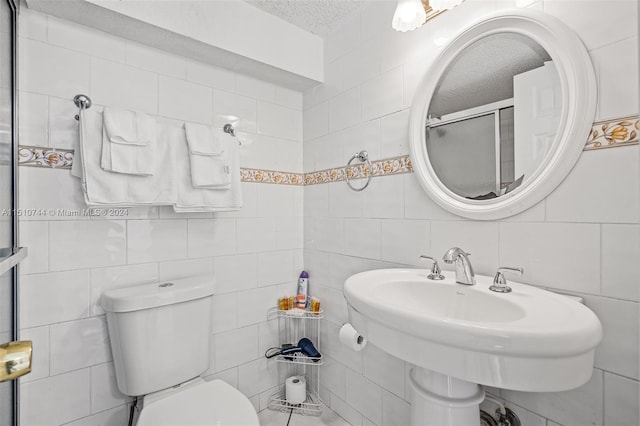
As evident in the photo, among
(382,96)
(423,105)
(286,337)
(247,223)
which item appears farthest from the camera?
(286,337)

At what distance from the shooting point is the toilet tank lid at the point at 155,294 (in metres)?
1.17

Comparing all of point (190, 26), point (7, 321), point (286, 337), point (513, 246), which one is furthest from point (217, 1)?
point (286, 337)

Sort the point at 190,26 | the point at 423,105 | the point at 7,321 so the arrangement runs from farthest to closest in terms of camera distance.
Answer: the point at 190,26, the point at 423,105, the point at 7,321

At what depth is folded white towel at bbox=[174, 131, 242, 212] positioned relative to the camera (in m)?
1.38

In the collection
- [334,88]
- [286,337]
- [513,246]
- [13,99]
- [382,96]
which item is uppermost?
[334,88]

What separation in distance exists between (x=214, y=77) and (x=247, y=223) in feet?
2.61

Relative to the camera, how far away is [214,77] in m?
1.61

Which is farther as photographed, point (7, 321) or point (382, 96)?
point (382, 96)

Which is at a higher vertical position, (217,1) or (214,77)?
(217,1)

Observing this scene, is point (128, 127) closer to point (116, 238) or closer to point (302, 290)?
point (116, 238)

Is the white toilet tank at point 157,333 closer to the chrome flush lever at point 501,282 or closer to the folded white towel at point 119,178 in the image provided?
the folded white towel at point 119,178

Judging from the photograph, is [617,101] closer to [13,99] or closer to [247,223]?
[247,223]

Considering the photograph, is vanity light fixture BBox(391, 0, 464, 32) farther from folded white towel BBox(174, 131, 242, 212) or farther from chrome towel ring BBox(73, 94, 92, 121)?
chrome towel ring BBox(73, 94, 92, 121)

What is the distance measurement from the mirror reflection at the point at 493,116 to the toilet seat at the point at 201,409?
3.71 ft
